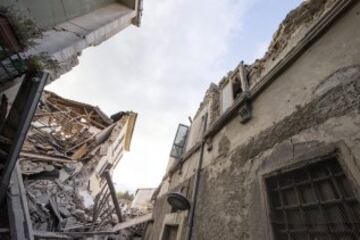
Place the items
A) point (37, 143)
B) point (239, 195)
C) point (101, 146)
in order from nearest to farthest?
point (239, 195), point (37, 143), point (101, 146)

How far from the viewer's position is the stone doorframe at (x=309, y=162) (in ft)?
5.93

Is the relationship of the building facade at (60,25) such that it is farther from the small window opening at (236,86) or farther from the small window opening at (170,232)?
the small window opening at (170,232)

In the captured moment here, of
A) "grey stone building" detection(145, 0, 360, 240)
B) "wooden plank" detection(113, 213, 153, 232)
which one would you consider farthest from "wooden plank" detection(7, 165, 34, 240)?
"wooden plank" detection(113, 213, 153, 232)

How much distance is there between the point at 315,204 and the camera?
2.16 m

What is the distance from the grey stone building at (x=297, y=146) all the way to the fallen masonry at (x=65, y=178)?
130 inches

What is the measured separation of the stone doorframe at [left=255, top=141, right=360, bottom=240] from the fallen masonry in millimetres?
3500

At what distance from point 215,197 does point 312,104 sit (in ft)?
8.11

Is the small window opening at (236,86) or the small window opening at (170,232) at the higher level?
the small window opening at (236,86)

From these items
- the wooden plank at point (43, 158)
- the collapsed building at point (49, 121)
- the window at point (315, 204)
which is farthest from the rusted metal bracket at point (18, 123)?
the wooden plank at point (43, 158)

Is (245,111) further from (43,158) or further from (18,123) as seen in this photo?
(43,158)

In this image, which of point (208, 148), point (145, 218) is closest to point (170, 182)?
point (145, 218)

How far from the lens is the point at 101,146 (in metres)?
11.3

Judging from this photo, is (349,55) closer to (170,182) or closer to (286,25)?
(286,25)

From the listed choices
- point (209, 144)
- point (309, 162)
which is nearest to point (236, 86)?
point (209, 144)
